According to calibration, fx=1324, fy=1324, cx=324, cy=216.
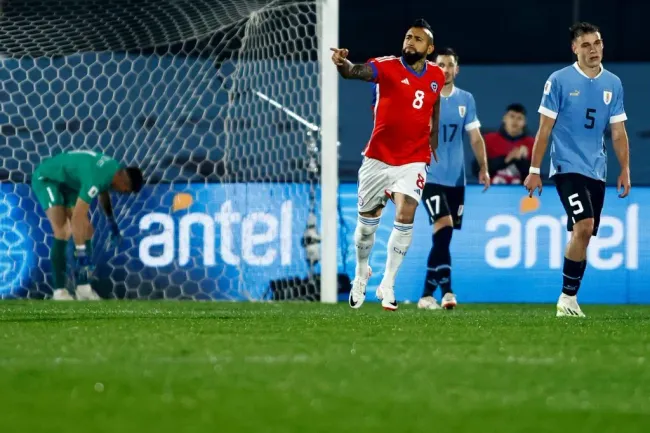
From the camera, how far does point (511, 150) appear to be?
11383 millimetres

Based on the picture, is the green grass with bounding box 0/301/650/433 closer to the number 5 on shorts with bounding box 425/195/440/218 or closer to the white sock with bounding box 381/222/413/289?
the white sock with bounding box 381/222/413/289

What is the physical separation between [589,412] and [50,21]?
8.39 meters

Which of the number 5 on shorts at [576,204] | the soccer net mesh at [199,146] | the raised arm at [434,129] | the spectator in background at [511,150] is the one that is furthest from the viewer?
the spectator in background at [511,150]

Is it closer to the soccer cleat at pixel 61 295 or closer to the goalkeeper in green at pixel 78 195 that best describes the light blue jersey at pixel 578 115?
the goalkeeper in green at pixel 78 195

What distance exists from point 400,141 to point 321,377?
376 centimetres

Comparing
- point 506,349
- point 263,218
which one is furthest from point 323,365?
point 263,218

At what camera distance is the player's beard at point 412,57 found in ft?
24.0

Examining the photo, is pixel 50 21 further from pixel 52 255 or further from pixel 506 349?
pixel 506 349

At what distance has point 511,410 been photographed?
3.14 meters

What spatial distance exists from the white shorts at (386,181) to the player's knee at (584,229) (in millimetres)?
900

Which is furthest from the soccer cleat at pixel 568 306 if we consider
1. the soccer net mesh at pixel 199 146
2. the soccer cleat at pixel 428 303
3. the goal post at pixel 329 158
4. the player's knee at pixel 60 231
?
the player's knee at pixel 60 231

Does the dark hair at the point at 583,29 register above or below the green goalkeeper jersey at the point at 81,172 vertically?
above

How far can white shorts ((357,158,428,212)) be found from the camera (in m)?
7.29

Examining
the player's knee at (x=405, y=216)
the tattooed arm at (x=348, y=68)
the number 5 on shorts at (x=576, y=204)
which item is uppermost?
the tattooed arm at (x=348, y=68)
